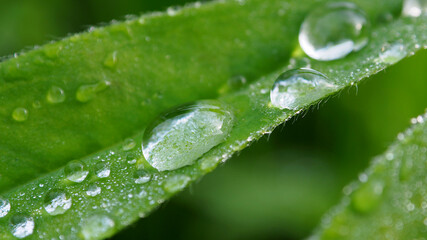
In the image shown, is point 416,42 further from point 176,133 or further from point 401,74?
point 401,74

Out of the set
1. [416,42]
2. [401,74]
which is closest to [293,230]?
[401,74]

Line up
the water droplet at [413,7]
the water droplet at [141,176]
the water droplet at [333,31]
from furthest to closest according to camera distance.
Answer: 1. the water droplet at [413,7]
2. the water droplet at [333,31]
3. the water droplet at [141,176]

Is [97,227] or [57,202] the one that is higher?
[57,202]

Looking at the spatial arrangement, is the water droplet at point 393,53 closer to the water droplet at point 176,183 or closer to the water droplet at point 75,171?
the water droplet at point 176,183

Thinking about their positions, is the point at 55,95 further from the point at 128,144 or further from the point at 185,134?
the point at 185,134

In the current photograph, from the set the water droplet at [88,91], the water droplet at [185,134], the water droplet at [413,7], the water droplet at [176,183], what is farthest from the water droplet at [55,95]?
the water droplet at [413,7]

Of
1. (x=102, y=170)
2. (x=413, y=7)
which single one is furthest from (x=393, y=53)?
(x=102, y=170)
